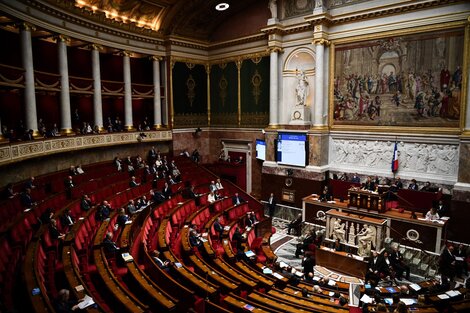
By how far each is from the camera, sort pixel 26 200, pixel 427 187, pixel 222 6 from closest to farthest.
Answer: pixel 26 200
pixel 427 187
pixel 222 6

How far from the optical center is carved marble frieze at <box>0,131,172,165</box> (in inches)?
434

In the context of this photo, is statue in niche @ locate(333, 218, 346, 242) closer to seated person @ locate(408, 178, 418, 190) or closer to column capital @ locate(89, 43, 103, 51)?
seated person @ locate(408, 178, 418, 190)

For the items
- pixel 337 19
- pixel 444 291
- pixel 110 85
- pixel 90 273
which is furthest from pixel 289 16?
pixel 90 273

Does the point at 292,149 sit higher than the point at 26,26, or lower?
lower

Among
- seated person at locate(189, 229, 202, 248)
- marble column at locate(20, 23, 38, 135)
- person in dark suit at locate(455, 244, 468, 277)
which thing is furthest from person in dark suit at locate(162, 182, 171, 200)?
person in dark suit at locate(455, 244, 468, 277)

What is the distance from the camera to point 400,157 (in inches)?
608

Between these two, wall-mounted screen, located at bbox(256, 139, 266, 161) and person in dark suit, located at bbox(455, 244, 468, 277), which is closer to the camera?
person in dark suit, located at bbox(455, 244, 468, 277)

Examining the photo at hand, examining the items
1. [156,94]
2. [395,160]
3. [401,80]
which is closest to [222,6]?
[156,94]

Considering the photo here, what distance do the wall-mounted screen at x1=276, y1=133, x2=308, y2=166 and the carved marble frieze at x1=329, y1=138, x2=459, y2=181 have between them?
1.45 meters

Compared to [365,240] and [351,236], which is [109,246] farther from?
[351,236]

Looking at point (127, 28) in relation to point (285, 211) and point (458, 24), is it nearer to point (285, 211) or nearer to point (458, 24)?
point (285, 211)

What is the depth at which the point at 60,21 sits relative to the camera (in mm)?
14352

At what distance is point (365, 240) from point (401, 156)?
15.5ft

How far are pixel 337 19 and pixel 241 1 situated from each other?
623cm
